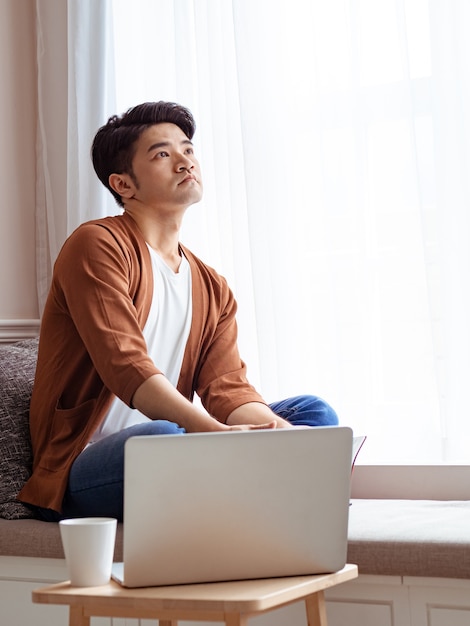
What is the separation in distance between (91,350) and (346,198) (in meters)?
0.85

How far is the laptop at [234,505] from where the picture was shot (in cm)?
103

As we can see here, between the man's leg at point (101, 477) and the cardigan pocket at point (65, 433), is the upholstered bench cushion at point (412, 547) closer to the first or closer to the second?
the man's leg at point (101, 477)

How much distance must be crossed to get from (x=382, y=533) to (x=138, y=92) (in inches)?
59.6

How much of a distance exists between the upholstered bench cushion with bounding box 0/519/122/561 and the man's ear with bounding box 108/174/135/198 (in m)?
0.72

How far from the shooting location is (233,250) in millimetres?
2285

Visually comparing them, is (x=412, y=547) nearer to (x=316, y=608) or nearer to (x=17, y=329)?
(x=316, y=608)

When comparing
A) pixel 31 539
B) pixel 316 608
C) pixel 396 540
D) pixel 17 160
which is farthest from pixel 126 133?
pixel 316 608

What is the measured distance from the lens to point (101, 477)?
158 centimetres

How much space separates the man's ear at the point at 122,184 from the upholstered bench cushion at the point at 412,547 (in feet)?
2.78

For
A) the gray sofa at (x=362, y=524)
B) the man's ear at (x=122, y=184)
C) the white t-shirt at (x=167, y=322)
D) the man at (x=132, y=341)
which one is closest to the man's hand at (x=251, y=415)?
the man at (x=132, y=341)

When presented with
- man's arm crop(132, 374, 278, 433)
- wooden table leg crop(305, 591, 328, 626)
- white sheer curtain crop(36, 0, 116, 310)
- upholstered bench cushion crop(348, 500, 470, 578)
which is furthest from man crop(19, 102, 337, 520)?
white sheer curtain crop(36, 0, 116, 310)

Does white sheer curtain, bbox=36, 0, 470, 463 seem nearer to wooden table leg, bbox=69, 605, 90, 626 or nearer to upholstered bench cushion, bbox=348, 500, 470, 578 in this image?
upholstered bench cushion, bbox=348, 500, 470, 578

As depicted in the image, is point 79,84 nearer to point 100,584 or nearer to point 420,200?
point 420,200

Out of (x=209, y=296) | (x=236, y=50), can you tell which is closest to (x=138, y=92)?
(x=236, y=50)
